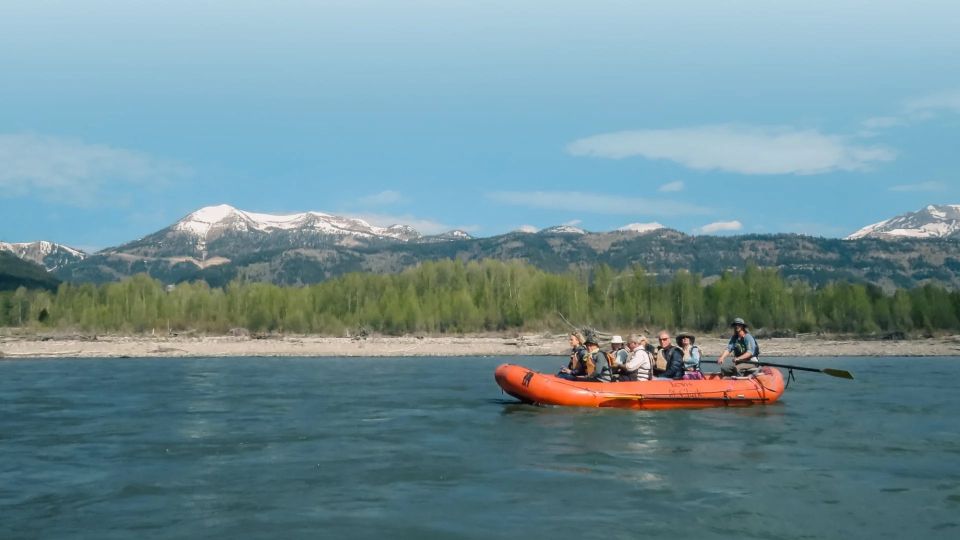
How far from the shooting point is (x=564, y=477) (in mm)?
17391

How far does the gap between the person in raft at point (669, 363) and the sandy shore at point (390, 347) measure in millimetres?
41932

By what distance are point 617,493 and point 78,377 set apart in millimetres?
37117

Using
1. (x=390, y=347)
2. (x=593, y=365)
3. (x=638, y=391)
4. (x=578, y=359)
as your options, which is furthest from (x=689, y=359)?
(x=390, y=347)

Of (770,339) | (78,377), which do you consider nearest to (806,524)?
(78,377)

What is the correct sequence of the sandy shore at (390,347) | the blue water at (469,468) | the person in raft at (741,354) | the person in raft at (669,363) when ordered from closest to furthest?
the blue water at (469,468), the person in raft at (669,363), the person in raft at (741,354), the sandy shore at (390,347)

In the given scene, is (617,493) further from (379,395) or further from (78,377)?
(78,377)

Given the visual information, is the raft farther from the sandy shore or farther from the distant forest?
the distant forest

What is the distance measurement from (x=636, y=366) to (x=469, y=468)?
33.2 feet

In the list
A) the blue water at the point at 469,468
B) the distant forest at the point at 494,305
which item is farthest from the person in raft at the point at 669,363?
the distant forest at the point at 494,305

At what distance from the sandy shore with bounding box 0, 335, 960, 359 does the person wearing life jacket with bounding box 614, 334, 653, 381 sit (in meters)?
43.6

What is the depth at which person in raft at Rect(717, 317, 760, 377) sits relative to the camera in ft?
94.7

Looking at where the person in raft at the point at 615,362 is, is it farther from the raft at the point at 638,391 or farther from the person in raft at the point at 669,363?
the person in raft at the point at 669,363

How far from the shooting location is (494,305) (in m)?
101

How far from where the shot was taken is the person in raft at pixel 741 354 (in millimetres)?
28875
